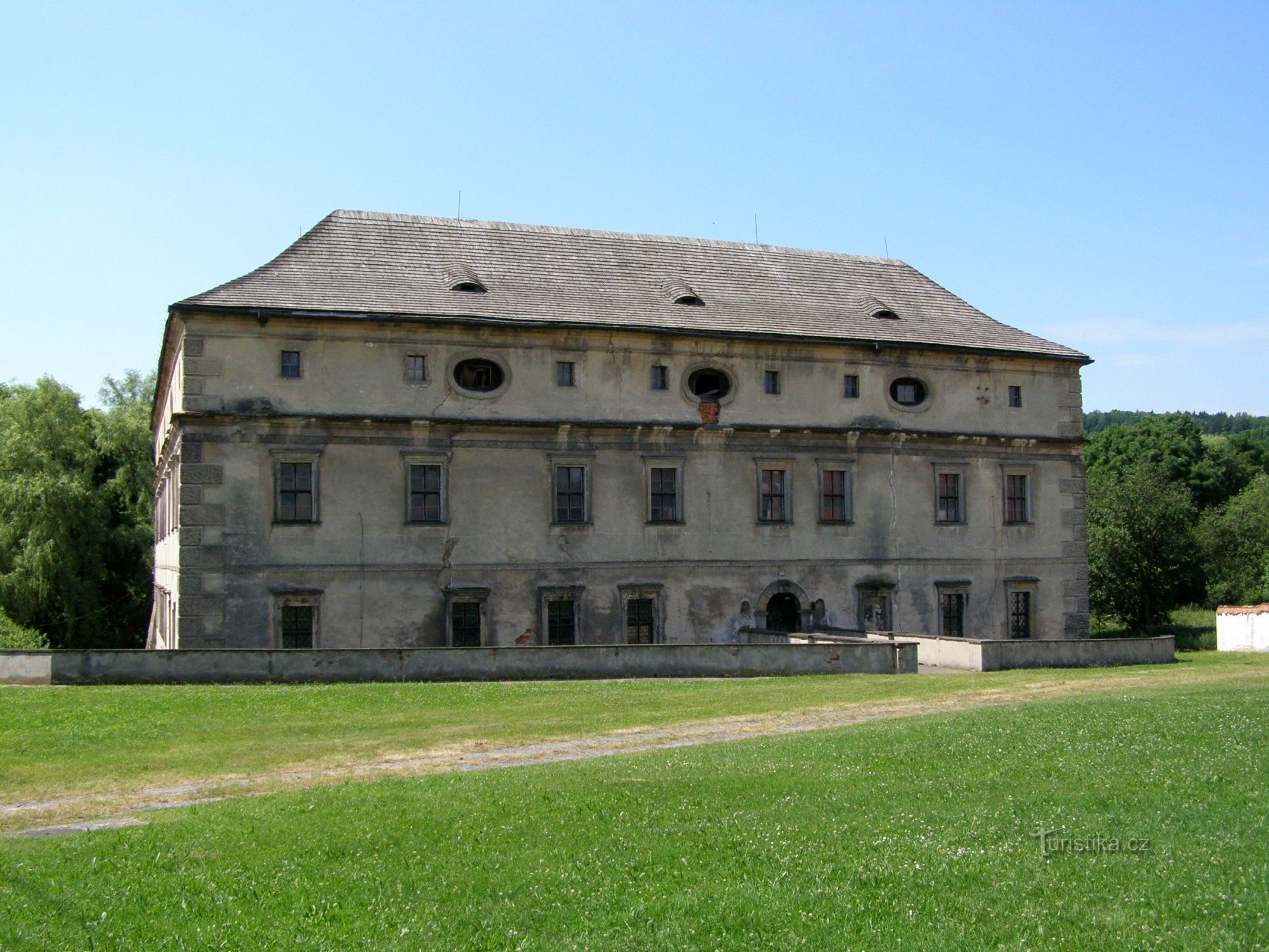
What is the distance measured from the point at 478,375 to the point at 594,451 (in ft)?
12.3

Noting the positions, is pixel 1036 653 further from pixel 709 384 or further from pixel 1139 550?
pixel 1139 550

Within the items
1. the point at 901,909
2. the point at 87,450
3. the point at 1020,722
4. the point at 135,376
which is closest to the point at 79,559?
the point at 87,450

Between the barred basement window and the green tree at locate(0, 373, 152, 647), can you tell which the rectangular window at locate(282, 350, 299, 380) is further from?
the green tree at locate(0, 373, 152, 647)

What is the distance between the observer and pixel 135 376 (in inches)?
2329

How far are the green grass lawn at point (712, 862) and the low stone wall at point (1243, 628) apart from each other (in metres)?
25.0

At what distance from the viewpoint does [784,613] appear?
112 ft

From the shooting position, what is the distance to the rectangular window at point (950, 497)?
35.5 meters

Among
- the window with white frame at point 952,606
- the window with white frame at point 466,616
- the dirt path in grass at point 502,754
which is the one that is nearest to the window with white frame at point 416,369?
the window with white frame at point 466,616

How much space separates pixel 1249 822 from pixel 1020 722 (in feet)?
20.3

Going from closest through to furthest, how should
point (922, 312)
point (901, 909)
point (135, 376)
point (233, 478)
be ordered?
point (901, 909) → point (233, 478) → point (922, 312) → point (135, 376)

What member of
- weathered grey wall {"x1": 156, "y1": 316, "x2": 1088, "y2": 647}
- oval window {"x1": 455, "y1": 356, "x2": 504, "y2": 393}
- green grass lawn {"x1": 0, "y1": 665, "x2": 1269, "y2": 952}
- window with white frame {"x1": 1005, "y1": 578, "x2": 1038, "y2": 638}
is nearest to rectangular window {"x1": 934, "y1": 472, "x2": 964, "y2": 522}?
weathered grey wall {"x1": 156, "y1": 316, "x2": 1088, "y2": 647}

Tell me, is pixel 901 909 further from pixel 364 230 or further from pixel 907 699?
pixel 364 230

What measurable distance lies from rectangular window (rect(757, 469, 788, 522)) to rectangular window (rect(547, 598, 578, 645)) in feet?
20.5

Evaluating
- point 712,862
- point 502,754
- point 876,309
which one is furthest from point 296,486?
point 712,862
